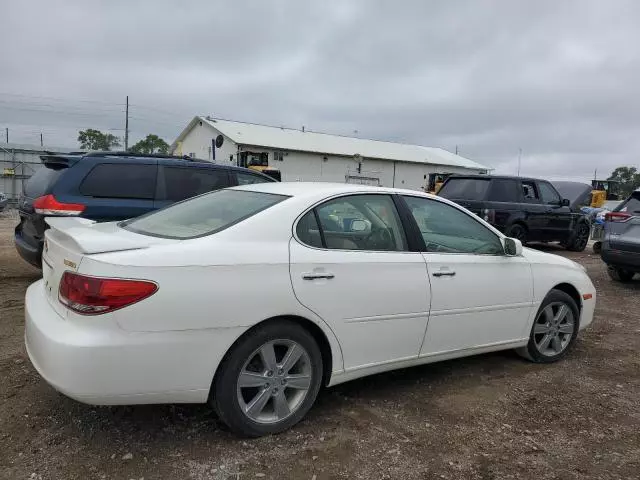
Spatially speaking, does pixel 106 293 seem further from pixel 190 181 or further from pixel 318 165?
pixel 318 165

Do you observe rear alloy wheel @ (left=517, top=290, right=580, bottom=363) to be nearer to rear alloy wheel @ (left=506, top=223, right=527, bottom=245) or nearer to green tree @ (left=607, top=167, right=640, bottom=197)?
rear alloy wheel @ (left=506, top=223, right=527, bottom=245)

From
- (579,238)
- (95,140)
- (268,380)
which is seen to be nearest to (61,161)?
(268,380)

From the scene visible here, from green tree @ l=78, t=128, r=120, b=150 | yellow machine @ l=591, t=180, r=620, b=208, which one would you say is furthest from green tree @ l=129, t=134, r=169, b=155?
yellow machine @ l=591, t=180, r=620, b=208

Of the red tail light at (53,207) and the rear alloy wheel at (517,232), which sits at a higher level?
the red tail light at (53,207)

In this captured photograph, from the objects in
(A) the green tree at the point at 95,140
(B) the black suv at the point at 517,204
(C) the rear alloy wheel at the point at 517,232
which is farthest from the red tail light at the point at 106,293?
(A) the green tree at the point at 95,140

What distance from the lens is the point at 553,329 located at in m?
4.66

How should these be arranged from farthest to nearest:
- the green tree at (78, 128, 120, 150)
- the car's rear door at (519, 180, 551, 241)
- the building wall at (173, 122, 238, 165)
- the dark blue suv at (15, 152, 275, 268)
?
the green tree at (78, 128, 120, 150) < the building wall at (173, 122, 238, 165) < the car's rear door at (519, 180, 551, 241) < the dark blue suv at (15, 152, 275, 268)

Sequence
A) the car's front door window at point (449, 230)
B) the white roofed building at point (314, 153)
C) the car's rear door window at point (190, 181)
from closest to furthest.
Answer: the car's front door window at point (449, 230)
the car's rear door window at point (190, 181)
the white roofed building at point (314, 153)

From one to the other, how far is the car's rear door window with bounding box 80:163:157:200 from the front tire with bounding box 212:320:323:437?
13.1ft

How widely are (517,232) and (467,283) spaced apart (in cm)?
862

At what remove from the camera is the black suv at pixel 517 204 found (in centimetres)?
1145

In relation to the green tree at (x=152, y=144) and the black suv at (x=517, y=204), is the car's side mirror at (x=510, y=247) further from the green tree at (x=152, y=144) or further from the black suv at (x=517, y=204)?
the green tree at (x=152, y=144)

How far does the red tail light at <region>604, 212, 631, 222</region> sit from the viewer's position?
8.29 meters

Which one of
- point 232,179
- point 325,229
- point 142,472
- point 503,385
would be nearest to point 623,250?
point 503,385
